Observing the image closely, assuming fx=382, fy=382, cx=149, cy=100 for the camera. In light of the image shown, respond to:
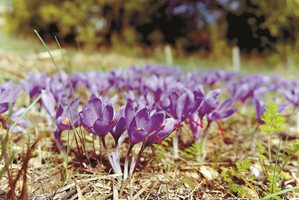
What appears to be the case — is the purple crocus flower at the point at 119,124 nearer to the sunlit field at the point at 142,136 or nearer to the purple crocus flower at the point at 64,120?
the sunlit field at the point at 142,136

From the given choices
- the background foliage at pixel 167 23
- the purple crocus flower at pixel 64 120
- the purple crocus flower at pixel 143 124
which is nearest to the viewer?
the purple crocus flower at pixel 143 124

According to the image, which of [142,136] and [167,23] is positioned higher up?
[167,23]

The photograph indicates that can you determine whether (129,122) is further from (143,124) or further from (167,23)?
(167,23)

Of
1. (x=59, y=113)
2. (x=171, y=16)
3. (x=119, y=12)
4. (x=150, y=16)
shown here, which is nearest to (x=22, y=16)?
(x=119, y=12)

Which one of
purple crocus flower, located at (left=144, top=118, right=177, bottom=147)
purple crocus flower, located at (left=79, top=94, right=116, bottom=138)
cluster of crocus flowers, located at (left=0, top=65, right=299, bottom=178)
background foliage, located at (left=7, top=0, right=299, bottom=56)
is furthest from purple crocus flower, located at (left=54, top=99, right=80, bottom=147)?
background foliage, located at (left=7, top=0, right=299, bottom=56)

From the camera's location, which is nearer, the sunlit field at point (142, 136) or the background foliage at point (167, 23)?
the sunlit field at point (142, 136)

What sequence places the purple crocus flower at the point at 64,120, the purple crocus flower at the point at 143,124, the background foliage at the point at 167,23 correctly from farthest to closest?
the background foliage at the point at 167,23 < the purple crocus flower at the point at 64,120 < the purple crocus flower at the point at 143,124

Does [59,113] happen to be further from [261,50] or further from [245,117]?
[261,50]

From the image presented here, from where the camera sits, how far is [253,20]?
52.2 ft

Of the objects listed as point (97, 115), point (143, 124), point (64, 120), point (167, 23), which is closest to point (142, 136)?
point (143, 124)

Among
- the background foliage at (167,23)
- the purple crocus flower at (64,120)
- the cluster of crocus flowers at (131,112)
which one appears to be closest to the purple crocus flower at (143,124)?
the cluster of crocus flowers at (131,112)

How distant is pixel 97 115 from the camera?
1.24 metres

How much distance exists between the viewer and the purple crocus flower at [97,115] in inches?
48.2

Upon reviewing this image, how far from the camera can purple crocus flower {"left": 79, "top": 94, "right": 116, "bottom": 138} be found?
1225 millimetres
